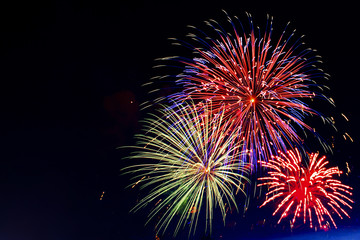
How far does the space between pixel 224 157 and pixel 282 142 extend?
3364mm

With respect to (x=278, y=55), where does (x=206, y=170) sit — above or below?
below

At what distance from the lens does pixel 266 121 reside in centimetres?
1638

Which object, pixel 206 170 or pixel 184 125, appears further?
pixel 206 170

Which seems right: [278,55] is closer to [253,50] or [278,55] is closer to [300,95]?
[253,50]

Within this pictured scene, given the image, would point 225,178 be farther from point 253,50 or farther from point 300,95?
point 253,50

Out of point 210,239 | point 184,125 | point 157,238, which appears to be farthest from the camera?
point 210,239

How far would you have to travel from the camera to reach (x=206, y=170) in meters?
18.2

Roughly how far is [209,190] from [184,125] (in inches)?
154

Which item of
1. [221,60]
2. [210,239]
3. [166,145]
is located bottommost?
[210,239]

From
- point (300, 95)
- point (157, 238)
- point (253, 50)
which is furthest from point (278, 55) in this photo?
point (157, 238)

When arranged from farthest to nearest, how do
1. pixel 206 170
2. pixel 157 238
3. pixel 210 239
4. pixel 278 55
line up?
1. pixel 210 239
2. pixel 157 238
3. pixel 206 170
4. pixel 278 55

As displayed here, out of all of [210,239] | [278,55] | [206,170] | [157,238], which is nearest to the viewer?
[278,55]

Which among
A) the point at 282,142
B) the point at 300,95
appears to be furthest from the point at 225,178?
the point at 300,95

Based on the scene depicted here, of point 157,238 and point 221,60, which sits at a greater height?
point 221,60
